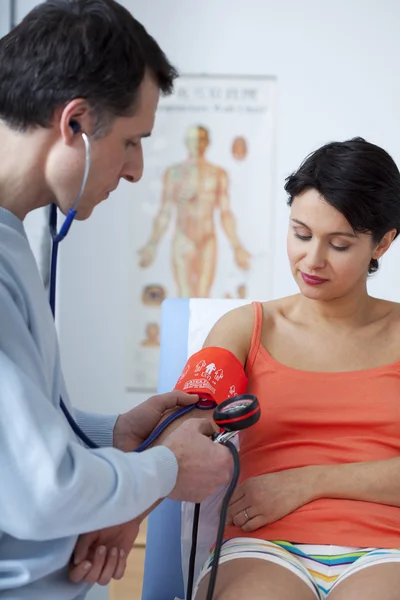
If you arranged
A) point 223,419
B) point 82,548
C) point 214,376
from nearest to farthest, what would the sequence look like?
1. point 82,548
2. point 223,419
3. point 214,376

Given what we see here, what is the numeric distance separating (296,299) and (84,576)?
0.88m

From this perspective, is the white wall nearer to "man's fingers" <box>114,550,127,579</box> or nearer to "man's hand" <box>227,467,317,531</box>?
"man's hand" <box>227,467,317,531</box>

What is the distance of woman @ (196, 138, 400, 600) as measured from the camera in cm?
143

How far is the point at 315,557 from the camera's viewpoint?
145 centimetres

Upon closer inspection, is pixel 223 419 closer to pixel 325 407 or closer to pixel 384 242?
pixel 325 407

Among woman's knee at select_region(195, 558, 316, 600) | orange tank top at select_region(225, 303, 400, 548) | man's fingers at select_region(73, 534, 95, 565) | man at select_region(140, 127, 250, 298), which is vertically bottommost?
woman's knee at select_region(195, 558, 316, 600)

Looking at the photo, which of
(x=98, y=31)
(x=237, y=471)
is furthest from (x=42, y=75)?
(x=237, y=471)

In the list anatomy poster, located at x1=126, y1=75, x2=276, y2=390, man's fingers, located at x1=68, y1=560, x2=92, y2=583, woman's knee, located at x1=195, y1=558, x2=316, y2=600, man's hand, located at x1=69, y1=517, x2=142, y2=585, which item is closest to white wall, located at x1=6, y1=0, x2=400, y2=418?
anatomy poster, located at x1=126, y1=75, x2=276, y2=390

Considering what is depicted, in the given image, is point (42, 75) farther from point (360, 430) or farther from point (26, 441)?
point (360, 430)

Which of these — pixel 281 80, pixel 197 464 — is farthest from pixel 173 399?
pixel 281 80

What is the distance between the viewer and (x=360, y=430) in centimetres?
161

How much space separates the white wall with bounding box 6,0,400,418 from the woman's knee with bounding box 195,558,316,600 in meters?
1.94

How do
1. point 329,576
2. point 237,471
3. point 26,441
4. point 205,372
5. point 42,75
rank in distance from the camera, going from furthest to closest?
point 205,372 → point 329,576 → point 237,471 → point 42,75 → point 26,441

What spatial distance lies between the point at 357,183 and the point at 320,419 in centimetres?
50
